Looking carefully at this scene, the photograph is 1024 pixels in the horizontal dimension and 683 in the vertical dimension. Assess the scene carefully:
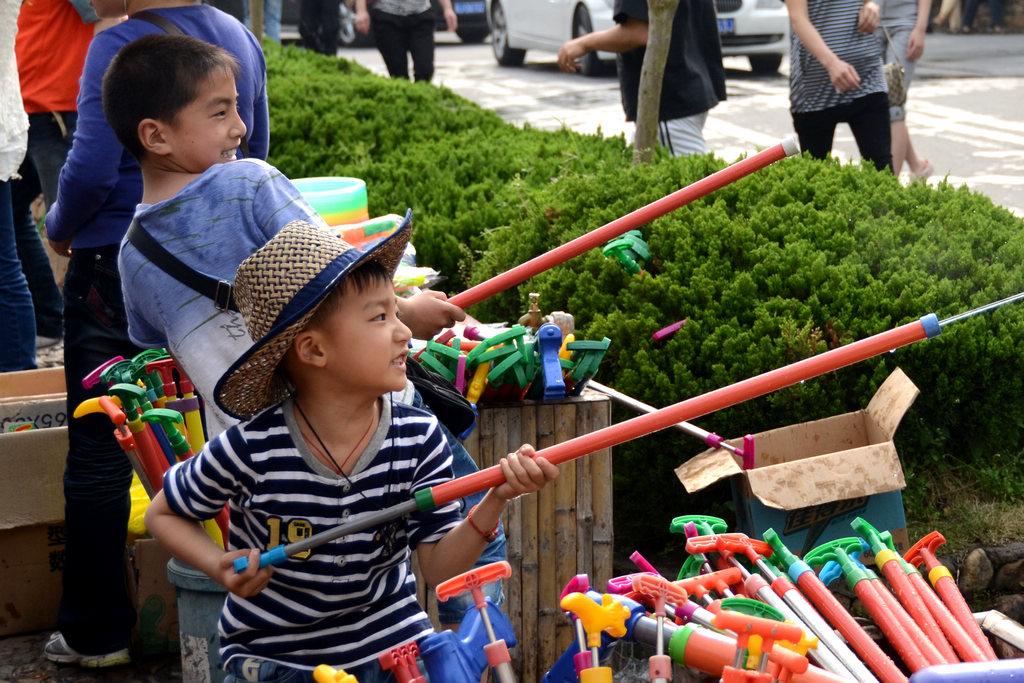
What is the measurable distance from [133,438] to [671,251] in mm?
2201

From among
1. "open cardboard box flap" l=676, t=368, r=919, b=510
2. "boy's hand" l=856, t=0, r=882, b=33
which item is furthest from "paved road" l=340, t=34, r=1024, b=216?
"open cardboard box flap" l=676, t=368, r=919, b=510

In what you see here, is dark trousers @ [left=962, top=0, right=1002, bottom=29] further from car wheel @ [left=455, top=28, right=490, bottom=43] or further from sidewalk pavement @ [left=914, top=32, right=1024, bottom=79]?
car wheel @ [left=455, top=28, right=490, bottom=43]

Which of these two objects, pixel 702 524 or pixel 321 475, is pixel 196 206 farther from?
pixel 702 524

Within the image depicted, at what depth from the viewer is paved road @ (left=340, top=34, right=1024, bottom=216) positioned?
9938mm

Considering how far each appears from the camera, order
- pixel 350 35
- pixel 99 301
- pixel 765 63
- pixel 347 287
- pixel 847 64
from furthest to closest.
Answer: pixel 350 35 → pixel 765 63 → pixel 847 64 → pixel 99 301 → pixel 347 287

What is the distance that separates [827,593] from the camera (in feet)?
9.00

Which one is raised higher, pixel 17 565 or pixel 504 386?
pixel 504 386

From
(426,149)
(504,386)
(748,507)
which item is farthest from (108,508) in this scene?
(426,149)

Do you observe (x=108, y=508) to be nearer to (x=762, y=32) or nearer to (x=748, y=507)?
(x=748, y=507)

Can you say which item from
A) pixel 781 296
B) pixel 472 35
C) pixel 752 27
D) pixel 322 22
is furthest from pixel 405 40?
pixel 472 35

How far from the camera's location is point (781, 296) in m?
4.18

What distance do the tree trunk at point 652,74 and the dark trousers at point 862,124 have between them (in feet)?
2.80

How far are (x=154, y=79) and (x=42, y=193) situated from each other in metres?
2.93

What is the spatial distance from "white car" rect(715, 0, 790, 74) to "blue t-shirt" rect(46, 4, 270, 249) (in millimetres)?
12880
